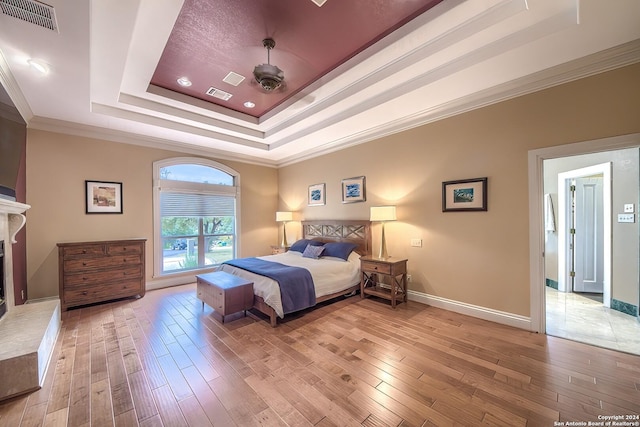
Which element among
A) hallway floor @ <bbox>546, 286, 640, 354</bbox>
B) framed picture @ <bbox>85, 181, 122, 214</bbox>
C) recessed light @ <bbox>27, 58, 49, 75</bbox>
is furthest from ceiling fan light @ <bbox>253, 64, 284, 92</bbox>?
hallway floor @ <bbox>546, 286, 640, 354</bbox>

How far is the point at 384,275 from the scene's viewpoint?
3.92 metres

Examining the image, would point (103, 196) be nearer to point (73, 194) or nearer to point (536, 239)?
point (73, 194)

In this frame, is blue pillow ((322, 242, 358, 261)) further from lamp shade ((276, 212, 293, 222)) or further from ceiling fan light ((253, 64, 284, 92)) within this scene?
ceiling fan light ((253, 64, 284, 92))

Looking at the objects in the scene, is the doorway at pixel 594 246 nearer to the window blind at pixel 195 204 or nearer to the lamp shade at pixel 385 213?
the lamp shade at pixel 385 213

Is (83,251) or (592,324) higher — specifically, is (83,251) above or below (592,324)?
above

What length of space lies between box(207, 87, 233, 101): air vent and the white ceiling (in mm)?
340

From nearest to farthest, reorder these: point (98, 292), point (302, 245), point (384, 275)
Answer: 1. point (98, 292)
2. point (384, 275)
3. point (302, 245)

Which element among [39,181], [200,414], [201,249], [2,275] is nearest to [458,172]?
[200,414]

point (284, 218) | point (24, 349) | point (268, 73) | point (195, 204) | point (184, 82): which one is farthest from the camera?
point (284, 218)

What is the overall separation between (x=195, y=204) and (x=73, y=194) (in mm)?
1876

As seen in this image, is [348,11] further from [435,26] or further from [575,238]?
[575,238]

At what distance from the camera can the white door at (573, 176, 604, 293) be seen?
4.24 meters

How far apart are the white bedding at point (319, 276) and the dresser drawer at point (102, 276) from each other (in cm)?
140

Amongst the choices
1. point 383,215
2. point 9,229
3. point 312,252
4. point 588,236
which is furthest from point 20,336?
point 588,236
